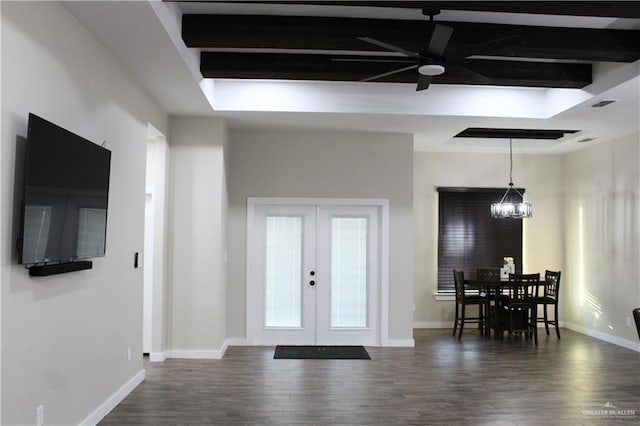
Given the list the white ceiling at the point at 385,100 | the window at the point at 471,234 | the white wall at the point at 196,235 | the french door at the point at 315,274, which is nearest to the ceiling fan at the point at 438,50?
the white ceiling at the point at 385,100

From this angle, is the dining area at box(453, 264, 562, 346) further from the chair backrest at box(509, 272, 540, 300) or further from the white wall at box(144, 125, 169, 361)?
the white wall at box(144, 125, 169, 361)

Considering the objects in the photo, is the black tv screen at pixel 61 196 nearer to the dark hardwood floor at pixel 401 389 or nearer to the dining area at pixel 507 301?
the dark hardwood floor at pixel 401 389

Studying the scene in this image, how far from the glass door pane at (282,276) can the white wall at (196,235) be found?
871mm

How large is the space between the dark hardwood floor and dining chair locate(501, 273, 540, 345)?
1.80ft

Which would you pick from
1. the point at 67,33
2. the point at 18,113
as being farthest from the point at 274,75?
the point at 18,113

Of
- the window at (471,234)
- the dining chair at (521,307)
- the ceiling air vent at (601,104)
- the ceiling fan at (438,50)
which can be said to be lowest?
the dining chair at (521,307)

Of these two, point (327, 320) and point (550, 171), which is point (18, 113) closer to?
point (327, 320)

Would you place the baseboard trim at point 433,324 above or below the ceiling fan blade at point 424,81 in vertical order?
below

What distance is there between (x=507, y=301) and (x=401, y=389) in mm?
3170

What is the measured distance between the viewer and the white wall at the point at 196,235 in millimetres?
6168

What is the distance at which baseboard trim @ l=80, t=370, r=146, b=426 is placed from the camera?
12.8ft

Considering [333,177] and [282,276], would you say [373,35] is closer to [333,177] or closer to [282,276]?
[333,177]

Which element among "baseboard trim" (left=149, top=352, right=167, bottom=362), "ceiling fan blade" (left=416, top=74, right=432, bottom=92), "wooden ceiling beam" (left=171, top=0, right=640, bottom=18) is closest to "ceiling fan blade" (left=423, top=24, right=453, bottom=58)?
"wooden ceiling beam" (left=171, top=0, right=640, bottom=18)

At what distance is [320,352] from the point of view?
648 cm
